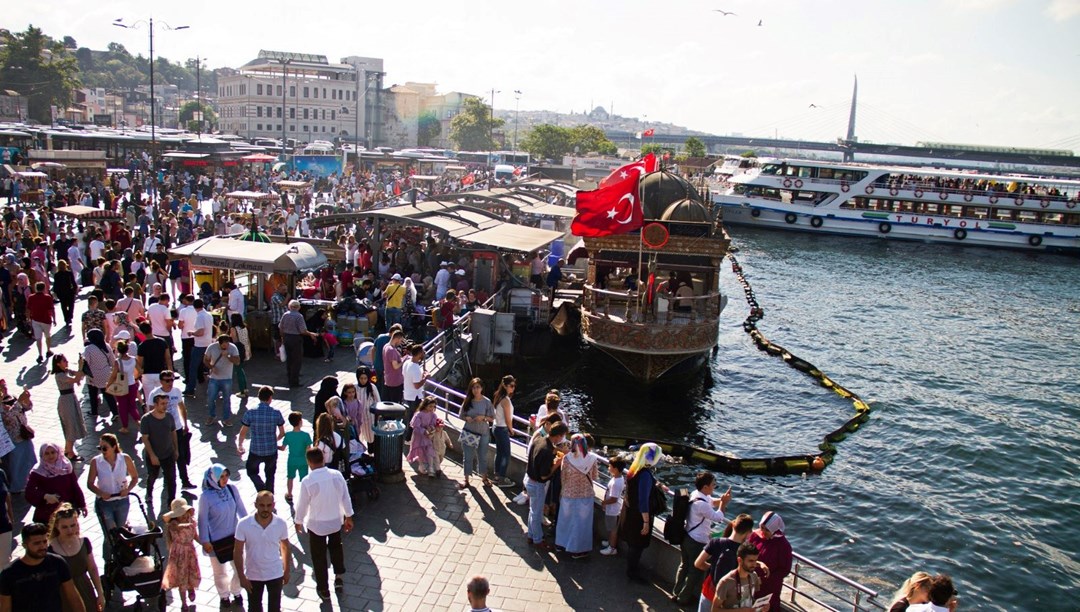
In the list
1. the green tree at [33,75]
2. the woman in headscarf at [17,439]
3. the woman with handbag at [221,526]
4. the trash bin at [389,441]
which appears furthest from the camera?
the green tree at [33,75]

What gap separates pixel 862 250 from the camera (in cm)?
6006

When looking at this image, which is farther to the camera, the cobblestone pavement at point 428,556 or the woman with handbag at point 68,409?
the woman with handbag at point 68,409

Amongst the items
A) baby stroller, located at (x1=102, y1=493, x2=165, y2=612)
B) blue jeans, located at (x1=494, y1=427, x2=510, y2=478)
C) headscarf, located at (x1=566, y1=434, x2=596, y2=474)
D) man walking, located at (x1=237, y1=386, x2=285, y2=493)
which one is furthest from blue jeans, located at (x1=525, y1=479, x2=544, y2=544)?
baby stroller, located at (x1=102, y1=493, x2=165, y2=612)

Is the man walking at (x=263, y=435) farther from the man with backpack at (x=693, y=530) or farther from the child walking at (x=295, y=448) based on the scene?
the man with backpack at (x=693, y=530)

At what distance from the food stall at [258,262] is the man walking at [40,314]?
8.38ft

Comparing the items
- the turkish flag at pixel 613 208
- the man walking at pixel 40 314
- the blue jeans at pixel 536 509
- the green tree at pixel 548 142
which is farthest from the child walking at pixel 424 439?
the green tree at pixel 548 142

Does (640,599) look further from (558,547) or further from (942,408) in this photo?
(942,408)

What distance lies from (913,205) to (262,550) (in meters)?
69.9

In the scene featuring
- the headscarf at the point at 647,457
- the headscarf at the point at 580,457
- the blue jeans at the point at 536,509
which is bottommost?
the blue jeans at the point at 536,509

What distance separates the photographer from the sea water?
14.4 metres

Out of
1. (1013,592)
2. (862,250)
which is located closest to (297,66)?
(862,250)

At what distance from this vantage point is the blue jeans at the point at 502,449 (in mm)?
10922

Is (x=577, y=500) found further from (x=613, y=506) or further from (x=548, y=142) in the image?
(x=548, y=142)

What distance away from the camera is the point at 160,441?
940cm
